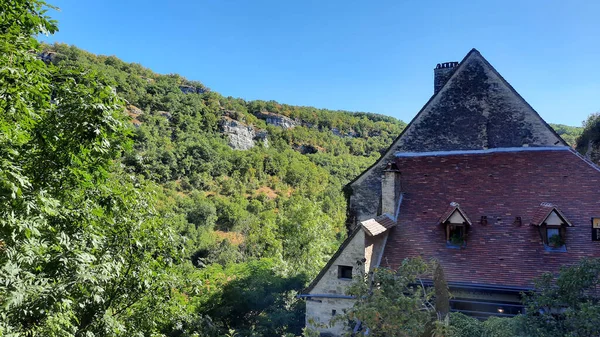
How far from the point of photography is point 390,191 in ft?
38.6

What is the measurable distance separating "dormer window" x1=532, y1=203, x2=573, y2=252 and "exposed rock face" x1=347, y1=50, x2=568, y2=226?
135 inches

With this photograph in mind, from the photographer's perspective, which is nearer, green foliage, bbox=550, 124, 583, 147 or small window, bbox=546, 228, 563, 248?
small window, bbox=546, 228, 563, 248

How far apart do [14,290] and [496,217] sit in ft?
38.0

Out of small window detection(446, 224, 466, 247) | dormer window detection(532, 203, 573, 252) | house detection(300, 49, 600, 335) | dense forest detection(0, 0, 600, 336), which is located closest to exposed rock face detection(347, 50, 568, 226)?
house detection(300, 49, 600, 335)

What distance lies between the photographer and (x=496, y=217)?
10.6m

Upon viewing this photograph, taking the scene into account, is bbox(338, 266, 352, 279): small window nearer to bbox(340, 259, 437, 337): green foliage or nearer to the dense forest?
the dense forest

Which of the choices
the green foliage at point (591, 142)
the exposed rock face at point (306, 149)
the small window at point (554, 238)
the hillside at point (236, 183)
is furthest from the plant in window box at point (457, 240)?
the exposed rock face at point (306, 149)

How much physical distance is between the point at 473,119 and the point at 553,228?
4.70 meters

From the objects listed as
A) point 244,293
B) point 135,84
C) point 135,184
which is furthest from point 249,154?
point 135,184

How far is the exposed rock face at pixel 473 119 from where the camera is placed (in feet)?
40.2

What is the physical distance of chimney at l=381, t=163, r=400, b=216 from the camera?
38.2ft

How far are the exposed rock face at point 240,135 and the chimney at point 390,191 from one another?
96.8m

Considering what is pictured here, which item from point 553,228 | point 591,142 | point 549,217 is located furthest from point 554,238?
point 591,142

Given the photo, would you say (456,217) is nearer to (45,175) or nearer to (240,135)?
(45,175)
